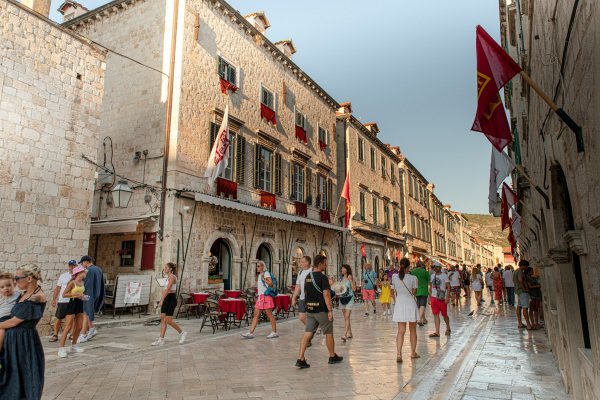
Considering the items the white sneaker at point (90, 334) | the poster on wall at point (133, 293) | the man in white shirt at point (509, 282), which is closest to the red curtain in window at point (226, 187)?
the poster on wall at point (133, 293)

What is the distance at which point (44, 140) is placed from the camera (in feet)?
30.7

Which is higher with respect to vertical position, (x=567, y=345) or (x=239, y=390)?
(x=567, y=345)

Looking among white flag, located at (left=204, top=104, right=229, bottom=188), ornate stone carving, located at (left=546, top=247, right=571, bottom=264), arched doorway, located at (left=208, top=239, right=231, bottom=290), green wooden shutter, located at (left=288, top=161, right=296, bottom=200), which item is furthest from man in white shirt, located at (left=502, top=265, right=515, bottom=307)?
ornate stone carving, located at (left=546, top=247, right=571, bottom=264)

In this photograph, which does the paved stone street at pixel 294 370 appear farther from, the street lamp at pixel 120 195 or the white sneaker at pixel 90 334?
the street lamp at pixel 120 195

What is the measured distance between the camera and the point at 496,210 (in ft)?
37.8

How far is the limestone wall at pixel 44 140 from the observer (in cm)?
870

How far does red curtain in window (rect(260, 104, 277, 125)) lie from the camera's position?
1712cm

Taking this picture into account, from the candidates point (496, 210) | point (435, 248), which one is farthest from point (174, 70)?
point (435, 248)

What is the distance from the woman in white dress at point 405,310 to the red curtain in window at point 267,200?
9865 mm

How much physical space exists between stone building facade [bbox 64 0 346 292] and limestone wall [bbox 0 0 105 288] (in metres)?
2.62

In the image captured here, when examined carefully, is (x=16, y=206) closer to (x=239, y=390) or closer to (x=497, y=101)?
(x=239, y=390)

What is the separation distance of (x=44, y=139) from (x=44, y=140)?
0.03m

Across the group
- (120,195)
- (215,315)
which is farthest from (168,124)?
(215,315)

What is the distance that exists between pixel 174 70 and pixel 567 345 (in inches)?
504
